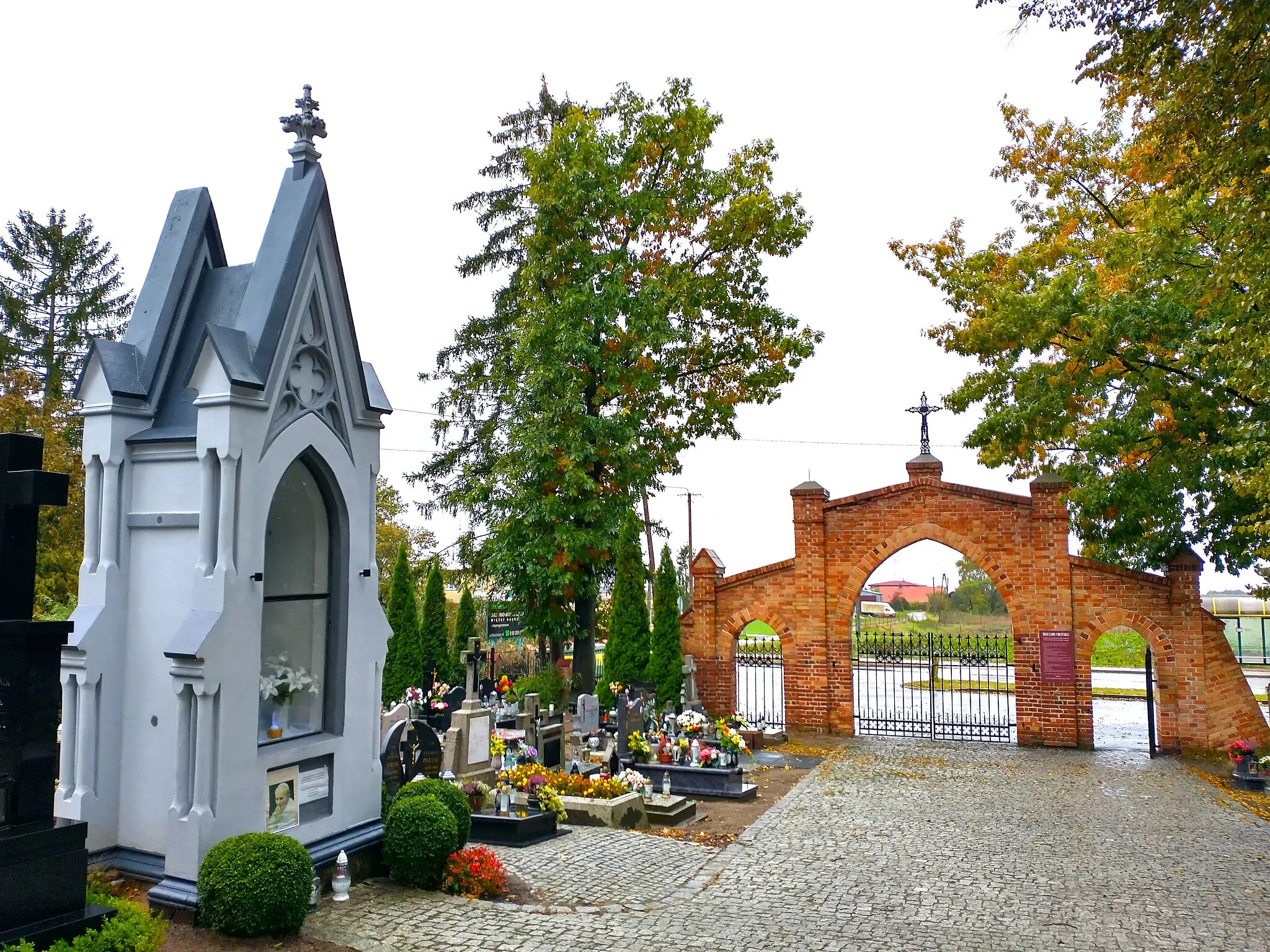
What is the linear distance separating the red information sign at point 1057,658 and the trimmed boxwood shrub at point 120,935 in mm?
16435

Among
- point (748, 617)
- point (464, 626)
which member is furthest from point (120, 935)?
point (464, 626)

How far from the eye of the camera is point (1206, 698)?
17047 mm

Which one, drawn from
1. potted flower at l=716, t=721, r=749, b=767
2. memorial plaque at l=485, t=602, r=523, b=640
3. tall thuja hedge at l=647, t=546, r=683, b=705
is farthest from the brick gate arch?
potted flower at l=716, t=721, r=749, b=767

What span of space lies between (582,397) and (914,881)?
12.1m

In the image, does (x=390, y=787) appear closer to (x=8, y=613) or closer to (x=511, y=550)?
(x=8, y=613)

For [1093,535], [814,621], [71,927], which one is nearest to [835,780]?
[814,621]

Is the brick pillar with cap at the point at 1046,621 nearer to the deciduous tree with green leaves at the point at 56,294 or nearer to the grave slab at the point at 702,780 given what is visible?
the grave slab at the point at 702,780

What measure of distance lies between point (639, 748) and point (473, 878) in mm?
6369

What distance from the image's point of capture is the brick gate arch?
678 inches

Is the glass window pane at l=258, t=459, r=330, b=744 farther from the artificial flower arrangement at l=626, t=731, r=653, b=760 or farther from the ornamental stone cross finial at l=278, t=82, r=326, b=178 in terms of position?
the artificial flower arrangement at l=626, t=731, r=653, b=760

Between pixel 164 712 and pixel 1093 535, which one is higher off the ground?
pixel 1093 535

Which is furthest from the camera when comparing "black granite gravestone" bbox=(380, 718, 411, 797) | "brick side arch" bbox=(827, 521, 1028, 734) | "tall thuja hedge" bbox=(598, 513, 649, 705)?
"tall thuja hedge" bbox=(598, 513, 649, 705)

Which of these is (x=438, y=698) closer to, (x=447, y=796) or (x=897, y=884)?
(x=447, y=796)

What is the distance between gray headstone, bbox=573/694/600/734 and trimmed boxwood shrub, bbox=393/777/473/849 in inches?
274
